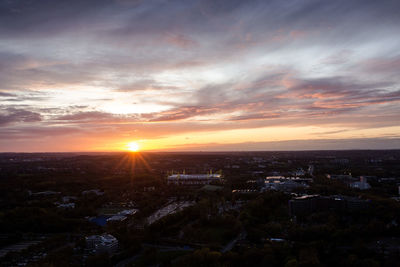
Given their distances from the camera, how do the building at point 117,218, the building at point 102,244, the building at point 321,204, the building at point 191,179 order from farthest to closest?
1. the building at point 191,179
2. the building at point 321,204
3. the building at point 117,218
4. the building at point 102,244

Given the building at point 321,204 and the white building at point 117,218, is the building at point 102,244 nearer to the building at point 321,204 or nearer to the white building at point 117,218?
the white building at point 117,218

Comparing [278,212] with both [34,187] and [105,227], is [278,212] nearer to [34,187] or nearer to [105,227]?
[105,227]

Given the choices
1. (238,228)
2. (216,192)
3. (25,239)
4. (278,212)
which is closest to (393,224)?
(278,212)

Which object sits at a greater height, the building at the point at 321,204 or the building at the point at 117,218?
the building at the point at 321,204

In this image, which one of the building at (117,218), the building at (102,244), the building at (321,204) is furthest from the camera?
the building at (321,204)

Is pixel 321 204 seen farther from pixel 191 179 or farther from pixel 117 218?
pixel 191 179

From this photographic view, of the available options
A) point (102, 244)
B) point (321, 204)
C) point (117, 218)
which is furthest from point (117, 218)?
point (321, 204)

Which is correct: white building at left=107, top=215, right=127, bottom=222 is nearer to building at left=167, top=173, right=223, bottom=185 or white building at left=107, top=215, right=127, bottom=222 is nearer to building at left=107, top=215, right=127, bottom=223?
building at left=107, top=215, right=127, bottom=223

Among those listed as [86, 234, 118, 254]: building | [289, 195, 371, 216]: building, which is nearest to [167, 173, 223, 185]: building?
[289, 195, 371, 216]: building

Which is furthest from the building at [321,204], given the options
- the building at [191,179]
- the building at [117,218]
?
the building at [191,179]

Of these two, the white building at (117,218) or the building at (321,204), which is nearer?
the white building at (117,218)
